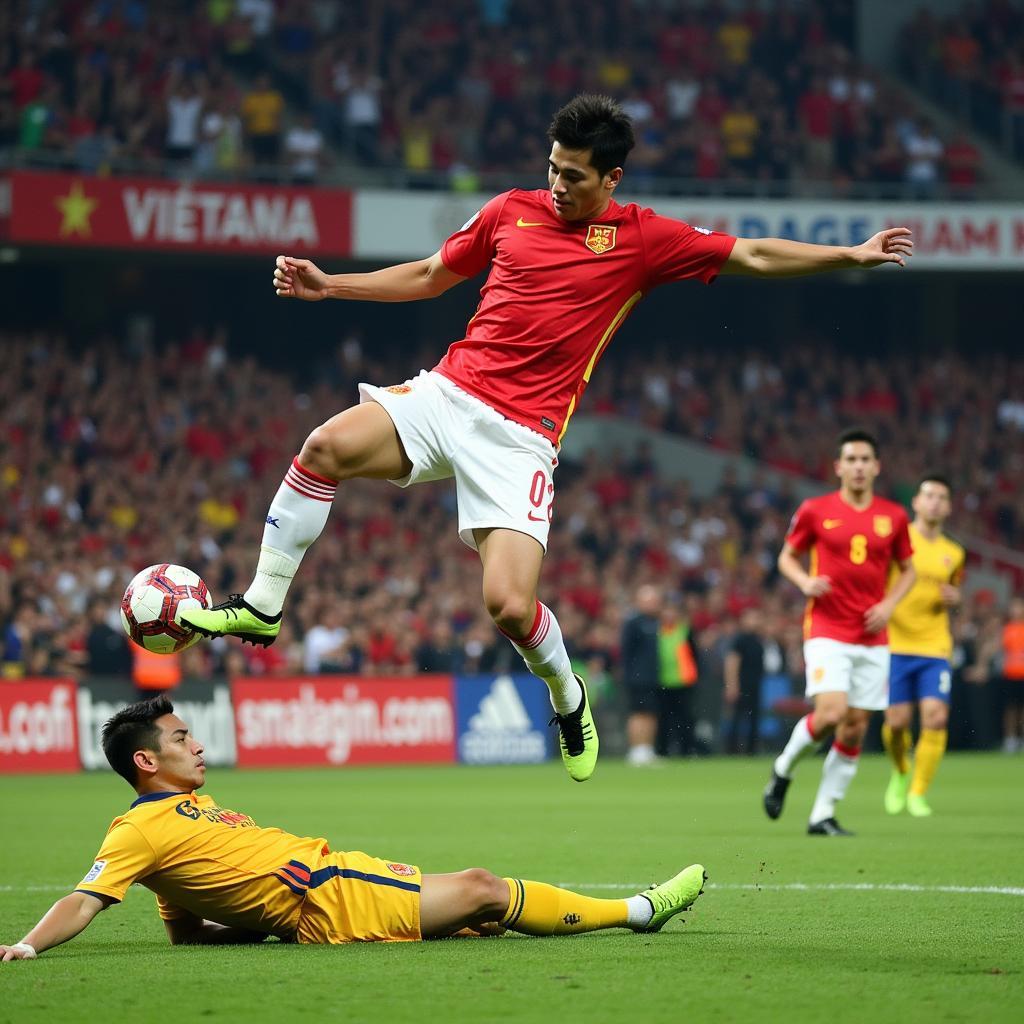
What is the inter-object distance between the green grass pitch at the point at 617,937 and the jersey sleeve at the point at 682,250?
2556 millimetres

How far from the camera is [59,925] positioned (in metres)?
5.90

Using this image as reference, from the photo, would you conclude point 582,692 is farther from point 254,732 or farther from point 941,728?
point 254,732

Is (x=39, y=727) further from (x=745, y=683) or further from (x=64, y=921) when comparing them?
(x=64, y=921)

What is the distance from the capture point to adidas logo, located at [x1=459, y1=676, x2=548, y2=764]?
21.9 metres

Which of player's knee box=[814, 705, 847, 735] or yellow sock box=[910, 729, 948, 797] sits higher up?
player's knee box=[814, 705, 847, 735]

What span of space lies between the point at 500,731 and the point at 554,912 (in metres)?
15.6

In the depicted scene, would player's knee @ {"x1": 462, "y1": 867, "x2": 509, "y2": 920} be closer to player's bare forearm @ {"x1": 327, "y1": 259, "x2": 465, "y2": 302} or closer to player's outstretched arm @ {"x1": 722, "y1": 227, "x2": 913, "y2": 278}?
player's bare forearm @ {"x1": 327, "y1": 259, "x2": 465, "y2": 302}

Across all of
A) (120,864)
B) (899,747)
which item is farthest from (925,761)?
(120,864)

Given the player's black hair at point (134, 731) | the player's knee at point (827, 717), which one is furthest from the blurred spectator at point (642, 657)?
the player's black hair at point (134, 731)

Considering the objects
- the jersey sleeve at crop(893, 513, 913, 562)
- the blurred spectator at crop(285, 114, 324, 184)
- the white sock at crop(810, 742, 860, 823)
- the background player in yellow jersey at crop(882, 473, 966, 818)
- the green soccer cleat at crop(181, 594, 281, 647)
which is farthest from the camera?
the blurred spectator at crop(285, 114, 324, 184)

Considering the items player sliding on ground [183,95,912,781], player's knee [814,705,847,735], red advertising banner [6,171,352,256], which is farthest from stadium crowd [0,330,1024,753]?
player sliding on ground [183,95,912,781]

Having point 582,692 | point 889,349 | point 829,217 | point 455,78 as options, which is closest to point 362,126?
point 455,78

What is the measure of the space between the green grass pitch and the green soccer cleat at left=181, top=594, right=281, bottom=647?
3.72 ft

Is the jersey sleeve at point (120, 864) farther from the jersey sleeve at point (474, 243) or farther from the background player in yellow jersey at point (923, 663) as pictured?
the background player in yellow jersey at point (923, 663)
